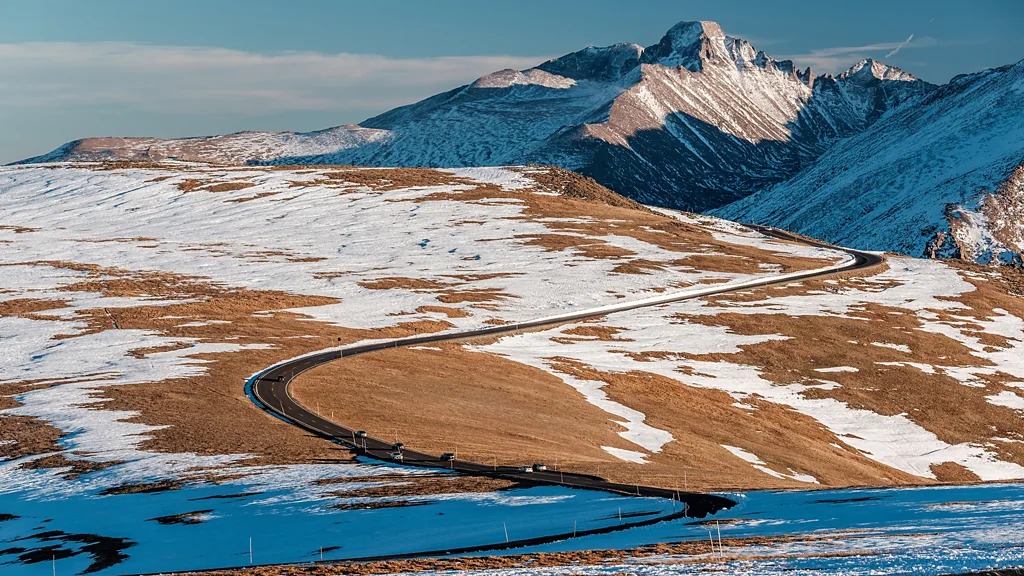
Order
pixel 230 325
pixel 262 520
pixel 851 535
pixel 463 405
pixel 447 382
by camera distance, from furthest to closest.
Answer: pixel 230 325, pixel 447 382, pixel 463 405, pixel 262 520, pixel 851 535

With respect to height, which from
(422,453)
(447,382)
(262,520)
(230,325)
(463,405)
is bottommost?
(463,405)

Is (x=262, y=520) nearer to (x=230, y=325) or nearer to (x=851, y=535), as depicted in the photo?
Result: (x=851, y=535)

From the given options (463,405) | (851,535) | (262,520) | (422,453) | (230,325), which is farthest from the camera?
(230,325)

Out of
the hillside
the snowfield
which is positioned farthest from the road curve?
the snowfield

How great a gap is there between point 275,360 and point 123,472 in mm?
34721

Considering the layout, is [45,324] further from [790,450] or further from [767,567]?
[767,567]

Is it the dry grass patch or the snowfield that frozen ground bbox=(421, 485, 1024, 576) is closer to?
the snowfield

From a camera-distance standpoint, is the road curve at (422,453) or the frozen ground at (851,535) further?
the road curve at (422,453)

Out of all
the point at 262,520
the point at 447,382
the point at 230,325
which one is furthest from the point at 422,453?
the point at 230,325

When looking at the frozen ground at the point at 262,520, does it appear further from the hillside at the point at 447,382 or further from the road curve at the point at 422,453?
the road curve at the point at 422,453

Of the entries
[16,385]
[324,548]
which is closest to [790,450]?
[324,548]

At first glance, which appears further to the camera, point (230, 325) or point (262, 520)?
point (230, 325)

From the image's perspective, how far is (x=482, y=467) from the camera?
167 feet

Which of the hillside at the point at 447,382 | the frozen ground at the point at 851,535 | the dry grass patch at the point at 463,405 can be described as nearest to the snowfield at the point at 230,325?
the hillside at the point at 447,382
